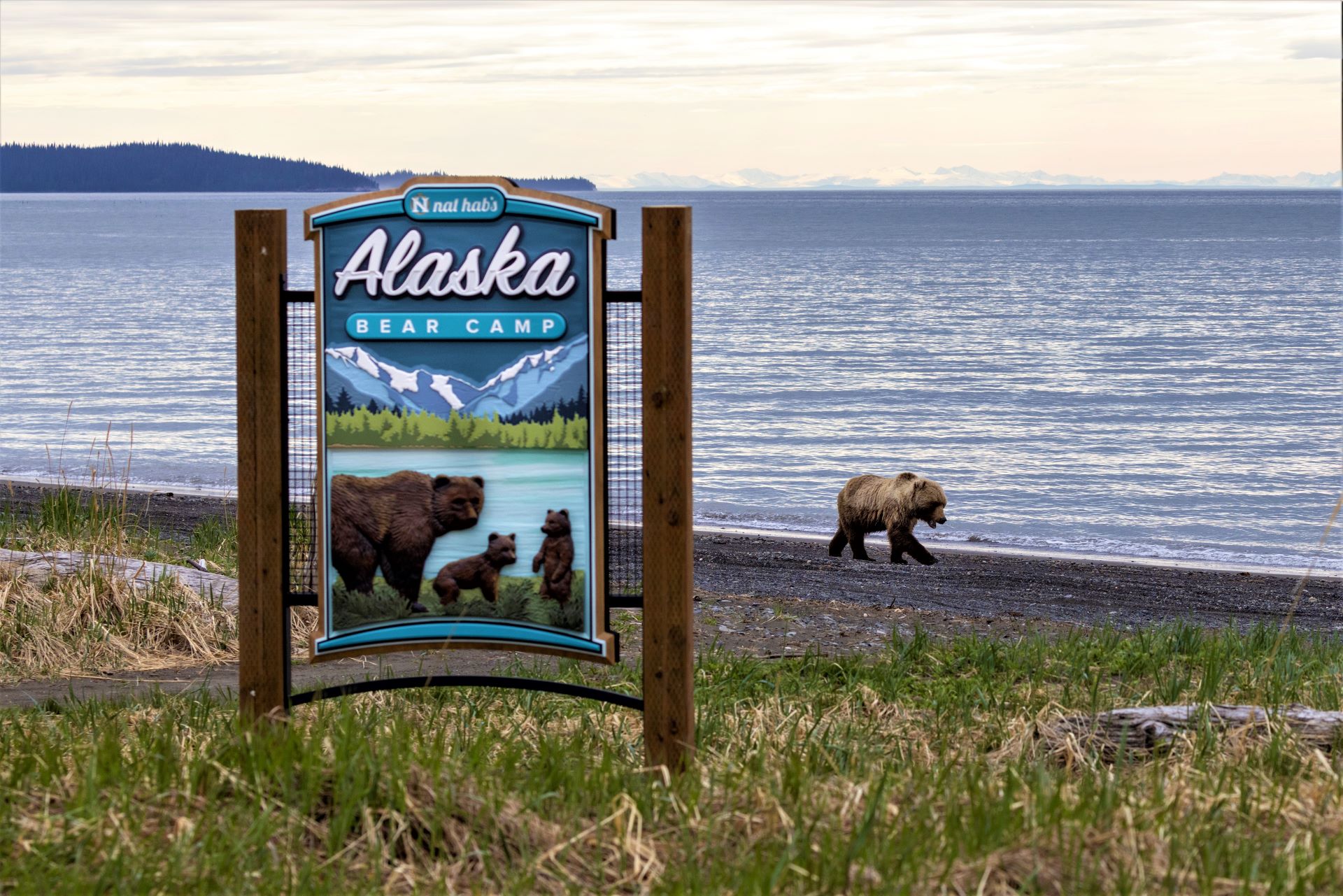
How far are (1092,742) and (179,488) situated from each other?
17.0 metres

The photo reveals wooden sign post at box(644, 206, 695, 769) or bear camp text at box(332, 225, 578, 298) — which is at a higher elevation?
bear camp text at box(332, 225, 578, 298)

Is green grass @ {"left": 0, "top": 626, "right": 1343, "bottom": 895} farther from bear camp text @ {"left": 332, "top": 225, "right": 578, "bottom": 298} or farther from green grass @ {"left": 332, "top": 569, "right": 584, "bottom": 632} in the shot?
bear camp text @ {"left": 332, "top": 225, "right": 578, "bottom": 298}

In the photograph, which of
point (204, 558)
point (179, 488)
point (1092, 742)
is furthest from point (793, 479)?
point (1092, 742)

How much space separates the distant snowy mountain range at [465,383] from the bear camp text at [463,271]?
249 millimetres

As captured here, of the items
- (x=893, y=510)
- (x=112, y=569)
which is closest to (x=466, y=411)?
(x=112, y=569)

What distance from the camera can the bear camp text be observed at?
216 inches

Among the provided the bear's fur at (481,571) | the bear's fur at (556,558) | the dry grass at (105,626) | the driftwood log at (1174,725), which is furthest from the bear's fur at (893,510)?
the bear's fur at (481,571)

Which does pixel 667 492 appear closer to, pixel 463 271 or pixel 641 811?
pixel 463 271

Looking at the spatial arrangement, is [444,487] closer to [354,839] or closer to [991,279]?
[354,839]

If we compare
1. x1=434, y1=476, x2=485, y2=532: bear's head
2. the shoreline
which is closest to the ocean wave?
the shoreline

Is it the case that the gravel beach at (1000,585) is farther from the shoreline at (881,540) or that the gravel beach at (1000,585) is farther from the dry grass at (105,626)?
the dry grass at (105,626)

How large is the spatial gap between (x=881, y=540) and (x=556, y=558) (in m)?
11.5

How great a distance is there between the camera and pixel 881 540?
16703 millimetres

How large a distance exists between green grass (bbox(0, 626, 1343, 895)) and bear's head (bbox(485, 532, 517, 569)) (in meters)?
0.67
